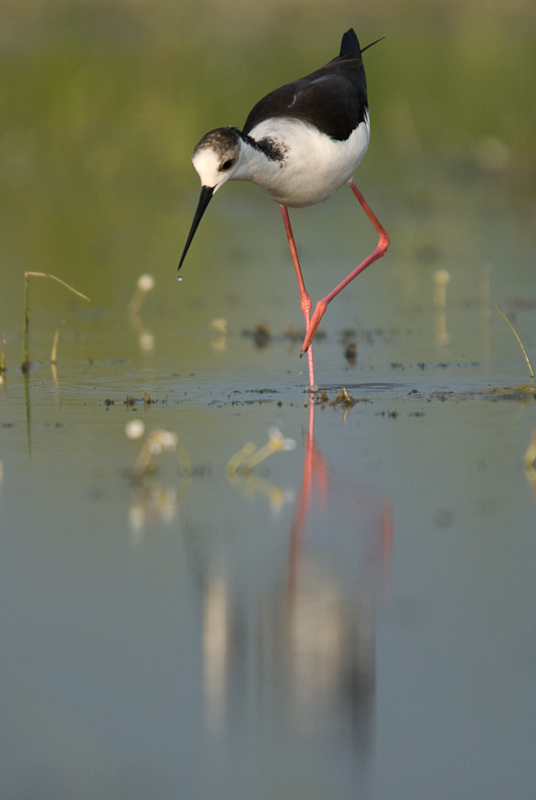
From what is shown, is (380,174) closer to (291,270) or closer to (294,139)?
(291,270)

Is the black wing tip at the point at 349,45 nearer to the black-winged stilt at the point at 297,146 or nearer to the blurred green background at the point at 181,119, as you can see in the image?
the black-winged stilt at the point at 297,146

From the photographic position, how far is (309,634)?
9.57 ft

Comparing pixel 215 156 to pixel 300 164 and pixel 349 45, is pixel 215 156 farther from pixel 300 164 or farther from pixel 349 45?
pixel 349 45

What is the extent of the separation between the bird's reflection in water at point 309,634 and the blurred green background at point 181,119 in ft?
21.6

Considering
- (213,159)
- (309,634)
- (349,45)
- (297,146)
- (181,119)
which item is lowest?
(309,634)

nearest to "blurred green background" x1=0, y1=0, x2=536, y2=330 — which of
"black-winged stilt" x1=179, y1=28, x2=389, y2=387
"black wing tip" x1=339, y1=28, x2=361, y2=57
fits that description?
"black wing tip" x1=339, y1=28, x2=361, y2=57

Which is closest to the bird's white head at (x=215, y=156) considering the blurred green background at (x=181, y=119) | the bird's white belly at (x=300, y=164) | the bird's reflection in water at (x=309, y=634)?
the bird's white belly at (x=300, y=164)

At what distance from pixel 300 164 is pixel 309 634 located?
10.0 ft

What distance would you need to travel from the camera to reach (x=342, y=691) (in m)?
2.66

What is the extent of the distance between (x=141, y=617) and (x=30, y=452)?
1.68 m

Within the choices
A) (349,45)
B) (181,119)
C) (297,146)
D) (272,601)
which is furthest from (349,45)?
(181,119)

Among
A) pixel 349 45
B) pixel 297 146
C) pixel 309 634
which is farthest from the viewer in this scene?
pixel 349 45

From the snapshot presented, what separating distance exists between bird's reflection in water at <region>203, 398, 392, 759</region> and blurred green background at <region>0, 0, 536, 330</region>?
658cm

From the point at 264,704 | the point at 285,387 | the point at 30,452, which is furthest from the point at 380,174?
the point at 264,704
